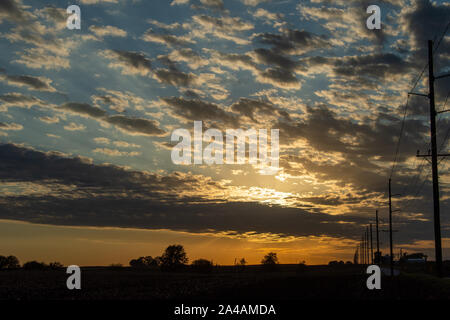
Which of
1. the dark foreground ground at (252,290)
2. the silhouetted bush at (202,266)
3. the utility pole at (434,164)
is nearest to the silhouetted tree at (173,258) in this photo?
the silhouetted bush at (202,266)

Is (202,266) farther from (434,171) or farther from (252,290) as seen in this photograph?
(434,171)

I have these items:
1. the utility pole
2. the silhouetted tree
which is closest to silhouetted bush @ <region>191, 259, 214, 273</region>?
the silhouetted tree

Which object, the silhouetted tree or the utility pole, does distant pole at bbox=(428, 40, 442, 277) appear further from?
the silhouetted tree

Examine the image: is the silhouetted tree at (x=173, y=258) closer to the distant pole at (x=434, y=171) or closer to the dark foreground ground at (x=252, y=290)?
the dark foreground ground at (x=252, y=290)

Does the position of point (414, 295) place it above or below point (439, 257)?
below

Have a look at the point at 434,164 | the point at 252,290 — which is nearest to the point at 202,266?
the point at 252,290

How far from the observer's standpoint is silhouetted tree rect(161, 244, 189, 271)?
586 feet

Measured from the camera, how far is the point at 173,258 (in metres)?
180

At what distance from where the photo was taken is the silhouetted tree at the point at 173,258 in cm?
17875
